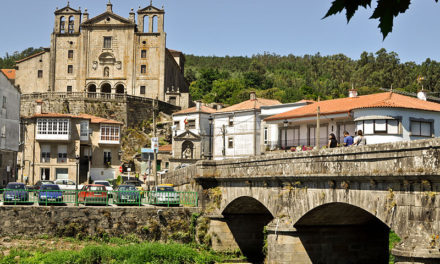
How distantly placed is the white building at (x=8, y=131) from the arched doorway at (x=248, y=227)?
3334 cm

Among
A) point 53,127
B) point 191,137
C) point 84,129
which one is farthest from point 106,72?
point 53,127

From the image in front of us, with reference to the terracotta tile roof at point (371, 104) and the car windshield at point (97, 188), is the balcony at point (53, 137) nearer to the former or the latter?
the terracotta tile roof at point (371, 104)

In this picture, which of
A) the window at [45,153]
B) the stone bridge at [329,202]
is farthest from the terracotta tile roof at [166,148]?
the stone bridge at [329,202]

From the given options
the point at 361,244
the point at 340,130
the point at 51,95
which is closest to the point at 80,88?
the point at 51,95

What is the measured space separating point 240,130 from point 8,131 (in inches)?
1010

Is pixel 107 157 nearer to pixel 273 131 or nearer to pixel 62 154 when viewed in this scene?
pixel 62 154

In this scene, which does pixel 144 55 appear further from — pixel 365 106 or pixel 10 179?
pixel 365 106

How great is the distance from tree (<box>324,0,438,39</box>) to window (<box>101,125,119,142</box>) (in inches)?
2609

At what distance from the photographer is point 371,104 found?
124 ft

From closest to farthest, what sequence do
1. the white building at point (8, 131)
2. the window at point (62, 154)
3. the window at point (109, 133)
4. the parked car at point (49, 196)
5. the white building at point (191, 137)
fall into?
the parked car at point (49, 196) < the white building at point (8, 131) < the window at point (62, 154) < the window at point (109, 133) < the white building at point (191, 137)

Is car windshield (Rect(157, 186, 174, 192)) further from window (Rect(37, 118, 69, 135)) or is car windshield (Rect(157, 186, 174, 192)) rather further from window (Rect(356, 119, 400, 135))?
window (Rect(37, 118, 69, 135))

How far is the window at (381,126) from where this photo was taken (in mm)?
36312

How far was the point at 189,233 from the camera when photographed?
32625 mm

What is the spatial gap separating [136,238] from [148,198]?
3792mm
